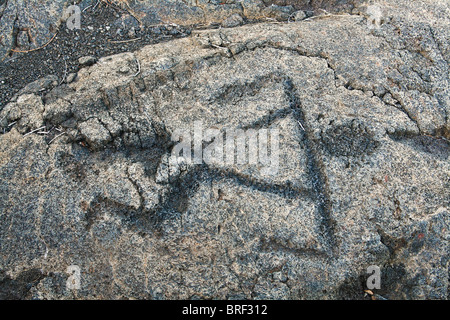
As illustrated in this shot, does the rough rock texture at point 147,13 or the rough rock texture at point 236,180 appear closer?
the rough rock texture at point 236,180

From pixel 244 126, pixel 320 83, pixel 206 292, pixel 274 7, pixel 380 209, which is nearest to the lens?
pixel 206 292

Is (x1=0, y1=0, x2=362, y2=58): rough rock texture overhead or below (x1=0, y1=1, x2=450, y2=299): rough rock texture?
overhead

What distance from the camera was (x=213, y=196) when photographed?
7.87 ft

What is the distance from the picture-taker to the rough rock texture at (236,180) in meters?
2.25

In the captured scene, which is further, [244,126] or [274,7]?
[274,7]

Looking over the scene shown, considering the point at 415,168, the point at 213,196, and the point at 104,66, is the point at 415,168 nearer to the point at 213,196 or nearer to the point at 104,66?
the point at 213,196

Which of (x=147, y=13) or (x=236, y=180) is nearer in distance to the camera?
(x=236, y=180)

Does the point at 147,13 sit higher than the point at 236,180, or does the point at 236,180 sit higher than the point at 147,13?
the point at 147,13

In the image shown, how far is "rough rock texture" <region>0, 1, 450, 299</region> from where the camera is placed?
2.25 meters

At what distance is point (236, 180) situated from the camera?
2.45 metres

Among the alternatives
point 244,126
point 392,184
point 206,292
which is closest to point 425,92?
point 392,184

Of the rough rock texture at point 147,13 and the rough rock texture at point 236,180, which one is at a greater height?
the rough rock texture at point 147,13

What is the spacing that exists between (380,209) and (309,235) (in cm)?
46

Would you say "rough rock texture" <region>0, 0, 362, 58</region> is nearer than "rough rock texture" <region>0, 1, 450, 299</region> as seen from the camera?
No
